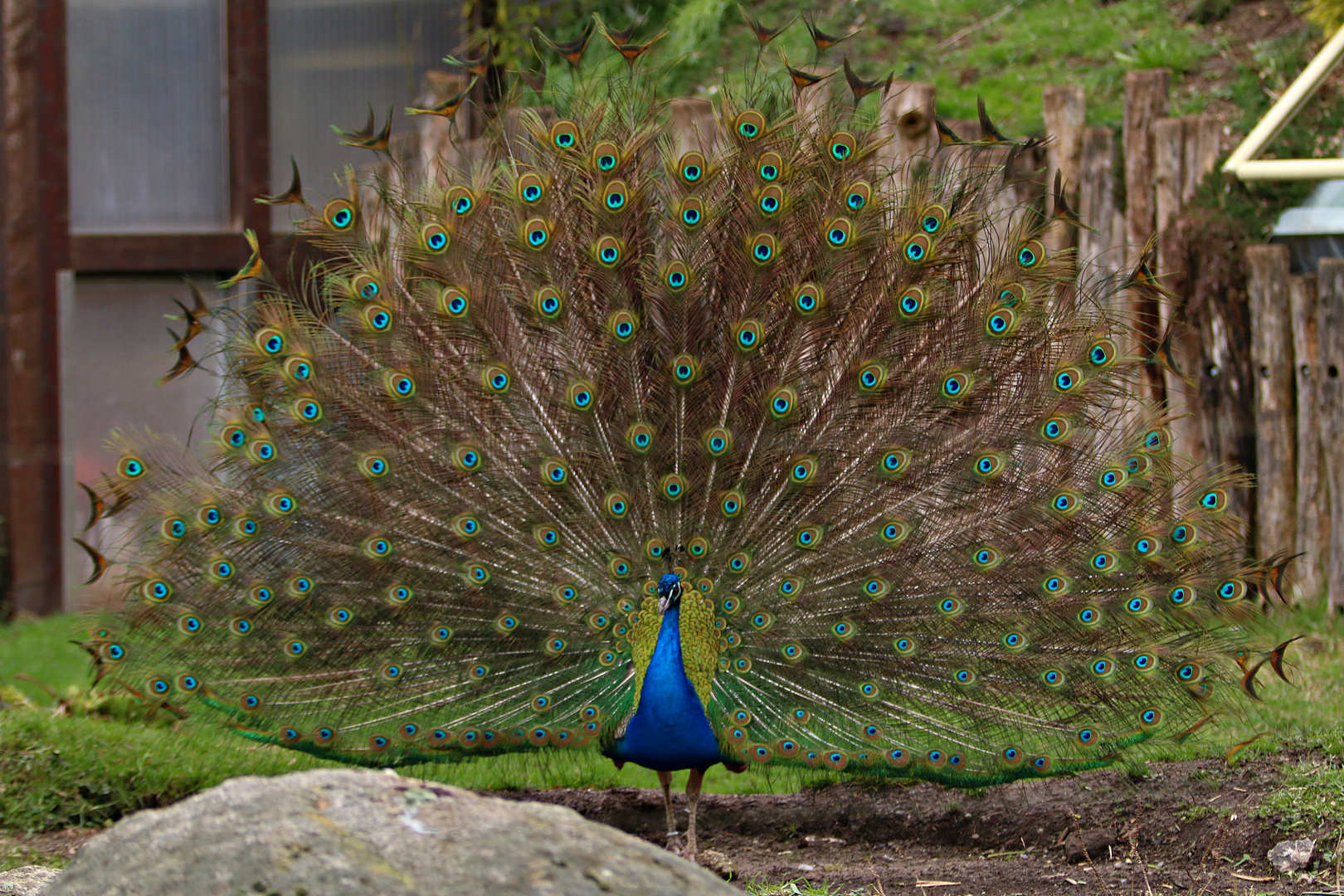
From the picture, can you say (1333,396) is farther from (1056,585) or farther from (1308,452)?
(1056,585)

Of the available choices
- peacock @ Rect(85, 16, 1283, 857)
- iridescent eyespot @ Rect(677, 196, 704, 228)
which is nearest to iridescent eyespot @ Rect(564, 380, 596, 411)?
peacock @ Rect(85, 16, 1283, 857)

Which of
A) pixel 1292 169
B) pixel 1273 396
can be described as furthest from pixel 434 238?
→ pixel 1273 396

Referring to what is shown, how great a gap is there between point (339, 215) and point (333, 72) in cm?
573

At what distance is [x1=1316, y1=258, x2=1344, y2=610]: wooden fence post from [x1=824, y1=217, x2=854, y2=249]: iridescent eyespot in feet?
11.2

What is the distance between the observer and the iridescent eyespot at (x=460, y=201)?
4.76 metres

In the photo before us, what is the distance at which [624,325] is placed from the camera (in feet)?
15.4

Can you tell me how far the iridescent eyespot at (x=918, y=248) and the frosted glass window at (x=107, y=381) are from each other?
619 centimetres

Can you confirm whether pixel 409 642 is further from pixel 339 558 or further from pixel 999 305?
pixel 999 305

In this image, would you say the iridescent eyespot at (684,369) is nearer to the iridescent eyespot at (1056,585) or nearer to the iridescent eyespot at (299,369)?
the iridescent eyespot at (299,369)

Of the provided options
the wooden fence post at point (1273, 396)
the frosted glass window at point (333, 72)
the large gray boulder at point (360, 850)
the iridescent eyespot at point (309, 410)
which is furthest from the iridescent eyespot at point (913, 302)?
the frosted glass window at point (333, 72)

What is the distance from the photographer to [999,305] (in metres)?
4.64

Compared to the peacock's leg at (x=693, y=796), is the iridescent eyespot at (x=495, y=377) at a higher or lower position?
higher

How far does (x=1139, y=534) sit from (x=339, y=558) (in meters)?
2.98

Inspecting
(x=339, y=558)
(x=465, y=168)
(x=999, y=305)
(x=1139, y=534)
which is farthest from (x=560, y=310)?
(x=1139, y=534)
